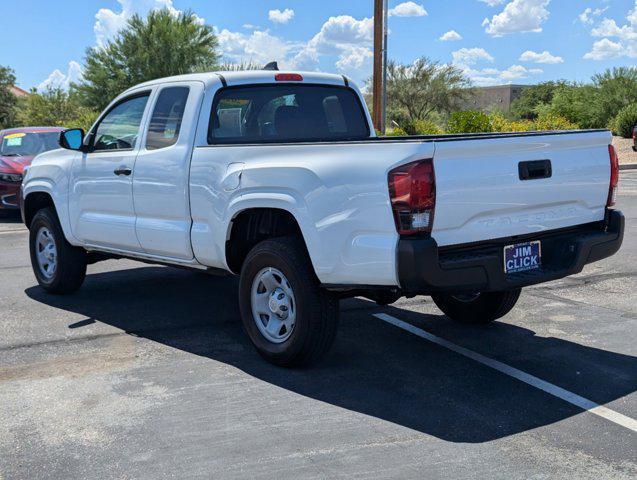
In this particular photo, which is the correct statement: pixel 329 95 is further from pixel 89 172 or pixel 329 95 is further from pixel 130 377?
pixel 130 377

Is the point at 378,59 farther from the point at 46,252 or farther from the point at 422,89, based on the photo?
the point at 422,89

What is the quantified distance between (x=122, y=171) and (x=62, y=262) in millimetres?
1565

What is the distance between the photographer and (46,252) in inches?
306

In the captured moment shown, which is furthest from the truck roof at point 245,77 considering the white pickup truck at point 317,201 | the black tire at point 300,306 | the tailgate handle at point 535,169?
the tailgate handle at point 535,169

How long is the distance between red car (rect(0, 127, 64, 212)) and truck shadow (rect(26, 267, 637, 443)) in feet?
22.7

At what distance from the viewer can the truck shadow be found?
173 inches

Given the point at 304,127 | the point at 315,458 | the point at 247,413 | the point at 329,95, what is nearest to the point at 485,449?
the point at 315,458

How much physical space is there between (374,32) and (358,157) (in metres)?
17.1

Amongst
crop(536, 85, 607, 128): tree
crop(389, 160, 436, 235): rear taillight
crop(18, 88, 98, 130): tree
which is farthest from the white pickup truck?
crop(18, 88, 98, 130): tree

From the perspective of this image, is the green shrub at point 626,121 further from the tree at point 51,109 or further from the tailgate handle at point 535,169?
the tree at point 51,109

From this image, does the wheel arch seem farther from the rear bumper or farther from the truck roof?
the truck roof

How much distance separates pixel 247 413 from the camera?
14.6 ft

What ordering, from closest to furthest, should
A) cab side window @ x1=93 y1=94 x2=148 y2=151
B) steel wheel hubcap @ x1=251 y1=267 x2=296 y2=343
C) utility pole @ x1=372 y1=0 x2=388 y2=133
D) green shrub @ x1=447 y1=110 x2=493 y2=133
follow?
steel wheel hubcap @ x1=251 y1=267 x2=296 y2=343 → cab side window @ x1=93 y1=94 x2=148 y2=151 → utility pole @ x1=372 y1=0 x2=388 y2=133 → green shrub @ x1=447 y1=110 x2=493 y2=133

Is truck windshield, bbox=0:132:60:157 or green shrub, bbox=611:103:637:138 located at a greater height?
green shrub, bbox=611:103:637:138
